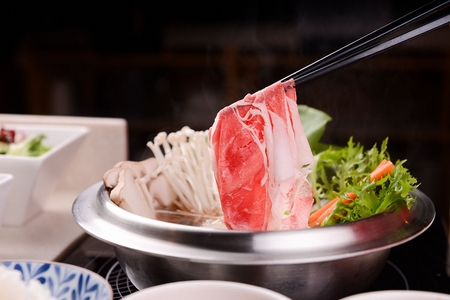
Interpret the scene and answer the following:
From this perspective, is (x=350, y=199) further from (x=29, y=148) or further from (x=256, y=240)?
(x=29, y=148)

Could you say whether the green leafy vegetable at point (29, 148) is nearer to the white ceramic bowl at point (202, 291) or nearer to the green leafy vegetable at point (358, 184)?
the green leafy vegetable at point (358, 184)

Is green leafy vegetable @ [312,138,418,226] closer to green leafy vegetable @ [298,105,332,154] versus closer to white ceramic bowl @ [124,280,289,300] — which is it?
green leafy vegetable @ [298,105,332,154]

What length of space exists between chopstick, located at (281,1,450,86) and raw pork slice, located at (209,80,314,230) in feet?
0.23

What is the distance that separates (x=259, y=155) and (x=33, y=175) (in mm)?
597

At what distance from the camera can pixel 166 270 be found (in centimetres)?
77

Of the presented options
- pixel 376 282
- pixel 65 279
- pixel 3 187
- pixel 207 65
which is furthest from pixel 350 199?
pixel 207 65

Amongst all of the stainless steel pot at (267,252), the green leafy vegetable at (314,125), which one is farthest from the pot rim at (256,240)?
the green leafy vegetable at (314,125)

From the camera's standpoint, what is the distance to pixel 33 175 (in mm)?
1185

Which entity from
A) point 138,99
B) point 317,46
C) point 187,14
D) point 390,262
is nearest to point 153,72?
point 138,99

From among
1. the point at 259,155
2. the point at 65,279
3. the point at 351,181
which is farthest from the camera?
the point at 351,181

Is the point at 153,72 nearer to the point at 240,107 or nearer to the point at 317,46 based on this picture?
the point at 317,46

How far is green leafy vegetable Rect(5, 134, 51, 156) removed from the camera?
130cm

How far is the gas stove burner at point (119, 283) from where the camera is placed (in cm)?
89

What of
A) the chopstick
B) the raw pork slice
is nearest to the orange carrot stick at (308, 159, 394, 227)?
the raw pork slice
